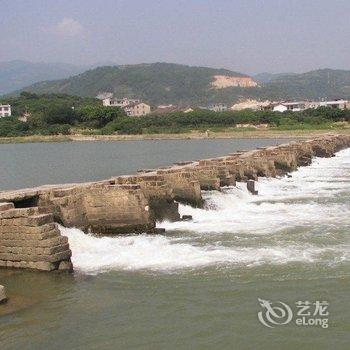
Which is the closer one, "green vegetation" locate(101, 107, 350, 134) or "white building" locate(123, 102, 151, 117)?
"green vegetation" locate(101, 107, 350, 134)

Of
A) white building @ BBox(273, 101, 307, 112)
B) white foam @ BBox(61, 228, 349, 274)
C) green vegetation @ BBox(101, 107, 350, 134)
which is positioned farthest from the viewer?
white building @ BBox(273, 101, 307, 112)

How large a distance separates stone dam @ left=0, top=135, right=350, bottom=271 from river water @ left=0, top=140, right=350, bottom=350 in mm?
531

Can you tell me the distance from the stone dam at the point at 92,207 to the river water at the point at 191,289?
531 millimetres

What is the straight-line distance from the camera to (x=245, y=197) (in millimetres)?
23953

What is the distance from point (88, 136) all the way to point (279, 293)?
9414 cm

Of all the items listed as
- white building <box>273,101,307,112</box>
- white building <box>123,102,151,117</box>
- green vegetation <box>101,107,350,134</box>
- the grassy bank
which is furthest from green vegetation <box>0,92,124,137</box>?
white building <box>123,102,151,117</box>

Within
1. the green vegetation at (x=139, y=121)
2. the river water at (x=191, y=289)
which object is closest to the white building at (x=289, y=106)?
the green vegetation at (x=139, y=121)

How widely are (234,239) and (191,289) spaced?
4451 mm

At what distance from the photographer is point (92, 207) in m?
16.9

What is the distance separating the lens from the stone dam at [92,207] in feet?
41.5

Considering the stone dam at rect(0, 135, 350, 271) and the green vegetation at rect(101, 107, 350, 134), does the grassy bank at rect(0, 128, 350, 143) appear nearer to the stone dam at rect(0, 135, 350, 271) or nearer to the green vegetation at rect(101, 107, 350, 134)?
the green vegetation at rect(101, 107, 350, 134)

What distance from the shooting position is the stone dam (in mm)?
12656

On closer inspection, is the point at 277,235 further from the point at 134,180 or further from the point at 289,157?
the point at 289,157

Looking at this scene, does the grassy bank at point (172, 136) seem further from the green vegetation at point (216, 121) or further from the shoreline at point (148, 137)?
the green vegetation at point (216, 121)
